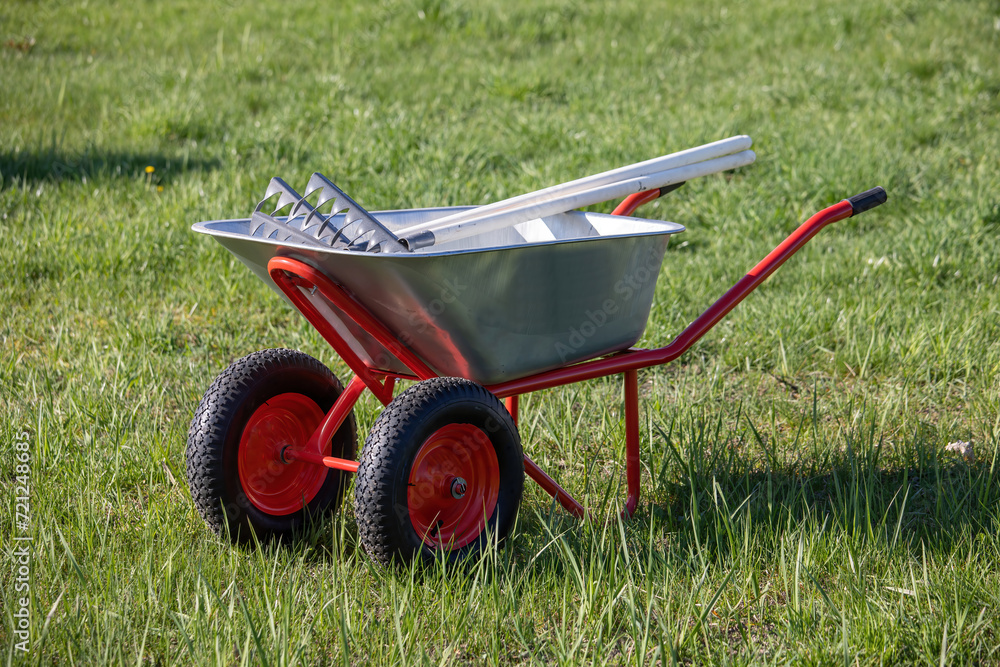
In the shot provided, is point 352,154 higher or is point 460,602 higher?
point 352,154

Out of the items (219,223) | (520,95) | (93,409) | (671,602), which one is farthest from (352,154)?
(671,602)

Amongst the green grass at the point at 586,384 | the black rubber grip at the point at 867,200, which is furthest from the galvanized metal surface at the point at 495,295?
the black rubber grip at the point at 867,200

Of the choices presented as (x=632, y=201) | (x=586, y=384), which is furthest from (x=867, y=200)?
(x=586, y=384)

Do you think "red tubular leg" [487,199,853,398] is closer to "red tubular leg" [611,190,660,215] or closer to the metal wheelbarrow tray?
the metal wheelbarrow tray

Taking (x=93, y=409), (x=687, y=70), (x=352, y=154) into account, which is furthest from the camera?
A: (x=687, y=70)

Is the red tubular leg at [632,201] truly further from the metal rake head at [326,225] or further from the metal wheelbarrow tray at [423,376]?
the metal rake head at [326,225]

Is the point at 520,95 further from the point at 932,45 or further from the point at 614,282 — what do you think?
the point at 614,282

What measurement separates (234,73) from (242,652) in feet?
18.8

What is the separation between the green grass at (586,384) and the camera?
1.79 m

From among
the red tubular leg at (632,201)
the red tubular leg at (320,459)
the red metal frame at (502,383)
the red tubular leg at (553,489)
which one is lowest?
the red tubular leg at (553,489)

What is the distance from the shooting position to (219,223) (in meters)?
2.06

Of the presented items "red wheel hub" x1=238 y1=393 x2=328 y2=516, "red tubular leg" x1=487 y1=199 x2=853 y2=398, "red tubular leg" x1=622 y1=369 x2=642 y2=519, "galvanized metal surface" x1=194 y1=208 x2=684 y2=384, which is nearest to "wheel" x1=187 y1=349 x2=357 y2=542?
"red wheel hub" x1=238 y1=393 x2=328 y2=516

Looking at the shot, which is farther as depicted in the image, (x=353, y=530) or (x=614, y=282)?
(x=353, y=530)

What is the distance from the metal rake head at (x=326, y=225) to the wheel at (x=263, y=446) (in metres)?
0.32
